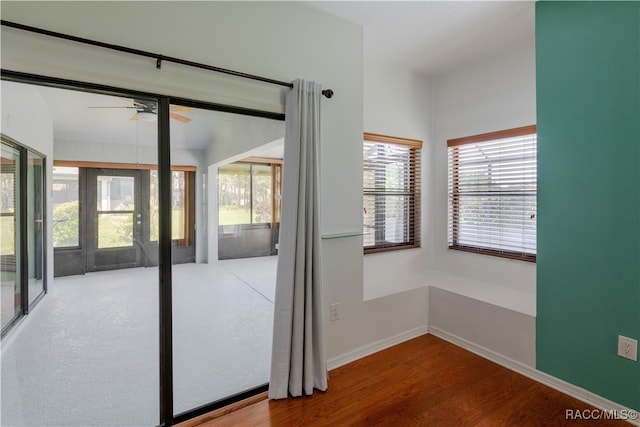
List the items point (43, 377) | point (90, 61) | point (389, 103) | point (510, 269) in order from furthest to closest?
point (389, 103) < point (510, 269) < point (43, 377) < point (90, 61)

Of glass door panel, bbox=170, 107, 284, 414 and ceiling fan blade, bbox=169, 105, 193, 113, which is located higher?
ceiling fan blade, bbox=169, 105, 193, 113

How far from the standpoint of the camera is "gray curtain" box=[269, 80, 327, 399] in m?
2.10

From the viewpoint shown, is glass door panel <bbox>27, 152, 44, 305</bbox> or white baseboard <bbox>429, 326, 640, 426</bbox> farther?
white baseboard <bbox>429, 326, 640, 426</bbox>

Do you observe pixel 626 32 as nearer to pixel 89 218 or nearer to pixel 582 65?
pixel 582 65

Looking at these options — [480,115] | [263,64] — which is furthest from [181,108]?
[480,115]

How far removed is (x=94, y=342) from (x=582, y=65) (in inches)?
132

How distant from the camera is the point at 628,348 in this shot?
1904mm

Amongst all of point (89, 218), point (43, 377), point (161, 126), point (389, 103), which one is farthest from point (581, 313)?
point (43, 377)

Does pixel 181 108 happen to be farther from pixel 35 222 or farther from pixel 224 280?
pixel 224 280

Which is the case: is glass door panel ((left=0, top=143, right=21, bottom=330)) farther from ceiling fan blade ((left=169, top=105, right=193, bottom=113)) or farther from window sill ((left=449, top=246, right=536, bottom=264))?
window sill ((left=449, top=246, right=536, bottom=264))

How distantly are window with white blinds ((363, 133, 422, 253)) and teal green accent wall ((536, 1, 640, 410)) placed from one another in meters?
1.38

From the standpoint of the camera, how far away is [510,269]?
301 centimetres

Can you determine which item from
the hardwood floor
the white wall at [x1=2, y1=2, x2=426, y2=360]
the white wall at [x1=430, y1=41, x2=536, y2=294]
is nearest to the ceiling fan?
the white wall at [x1=2, y1=2, x2=426, y2=360]

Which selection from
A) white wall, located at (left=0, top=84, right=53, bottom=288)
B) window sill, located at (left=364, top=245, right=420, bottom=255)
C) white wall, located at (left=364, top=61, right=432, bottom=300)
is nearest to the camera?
white wall, located at (left=0, top=84, right=53, bottom=288)
